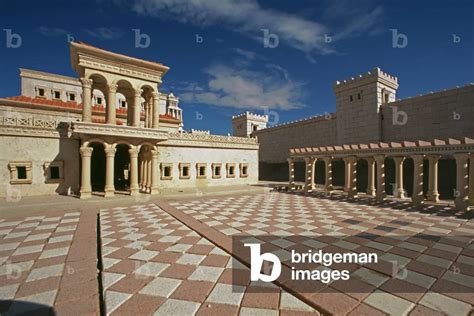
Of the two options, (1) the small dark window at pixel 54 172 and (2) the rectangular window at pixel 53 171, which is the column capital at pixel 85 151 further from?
(1) the small dark window at pixel 54 172

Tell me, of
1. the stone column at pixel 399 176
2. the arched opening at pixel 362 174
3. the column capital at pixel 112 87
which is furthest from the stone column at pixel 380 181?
the column capital at pixel 112 87

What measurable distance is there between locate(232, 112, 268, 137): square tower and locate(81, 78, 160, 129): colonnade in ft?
86.7

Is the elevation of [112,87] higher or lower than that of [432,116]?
higher

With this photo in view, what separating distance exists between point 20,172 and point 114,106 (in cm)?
738

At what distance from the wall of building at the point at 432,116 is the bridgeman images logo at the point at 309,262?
721 inches

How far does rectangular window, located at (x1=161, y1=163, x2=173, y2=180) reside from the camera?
1998 cm

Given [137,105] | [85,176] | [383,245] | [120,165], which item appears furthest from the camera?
[120,165]

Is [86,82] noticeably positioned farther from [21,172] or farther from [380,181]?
[380,181]

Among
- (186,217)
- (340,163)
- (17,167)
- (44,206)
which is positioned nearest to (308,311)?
(186,217)

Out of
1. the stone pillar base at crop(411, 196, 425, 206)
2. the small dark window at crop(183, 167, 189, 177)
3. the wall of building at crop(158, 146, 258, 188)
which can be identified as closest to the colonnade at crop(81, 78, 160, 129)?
the wall of building at crop(158, 146, 258, 188)

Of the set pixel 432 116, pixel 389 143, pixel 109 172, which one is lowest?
pixel 109 172

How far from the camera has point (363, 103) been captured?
2333 cm

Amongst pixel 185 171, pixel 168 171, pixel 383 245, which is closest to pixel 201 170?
pixel 185 171

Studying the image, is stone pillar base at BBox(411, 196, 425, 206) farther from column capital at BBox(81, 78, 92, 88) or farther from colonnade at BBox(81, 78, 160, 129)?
column capital at BBox(81, 78, 92, 88)
